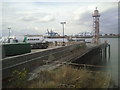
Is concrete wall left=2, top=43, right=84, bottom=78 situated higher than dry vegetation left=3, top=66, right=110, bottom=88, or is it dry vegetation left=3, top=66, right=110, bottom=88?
concrete wall left=2, top=43, right=84, bottom=78

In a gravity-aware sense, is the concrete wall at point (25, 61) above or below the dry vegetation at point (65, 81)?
above

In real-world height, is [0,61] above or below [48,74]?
above

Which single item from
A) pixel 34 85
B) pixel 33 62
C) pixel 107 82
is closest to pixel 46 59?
pixel 33 62

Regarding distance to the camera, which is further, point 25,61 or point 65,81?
point 25,61

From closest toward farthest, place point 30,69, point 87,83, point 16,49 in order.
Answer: point 87,83, point 30,69, point 16,49

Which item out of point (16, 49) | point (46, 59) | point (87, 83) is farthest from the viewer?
point (16, 49)

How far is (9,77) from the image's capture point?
521 inches

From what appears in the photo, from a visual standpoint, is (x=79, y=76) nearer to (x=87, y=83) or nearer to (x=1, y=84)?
(x=87, y=83)

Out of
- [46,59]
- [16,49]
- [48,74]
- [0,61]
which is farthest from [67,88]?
[16,49]

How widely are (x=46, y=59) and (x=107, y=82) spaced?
8.91 metres

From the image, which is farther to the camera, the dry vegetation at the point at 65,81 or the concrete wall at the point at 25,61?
the concrete wall at the point at 25,61

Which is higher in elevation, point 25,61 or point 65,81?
point 25,61

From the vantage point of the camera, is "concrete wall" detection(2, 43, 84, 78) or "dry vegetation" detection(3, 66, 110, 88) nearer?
"dry vegetation" detection(3, 66, 110, 88)

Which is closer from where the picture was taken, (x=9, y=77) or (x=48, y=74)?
(x=9, y=77)
